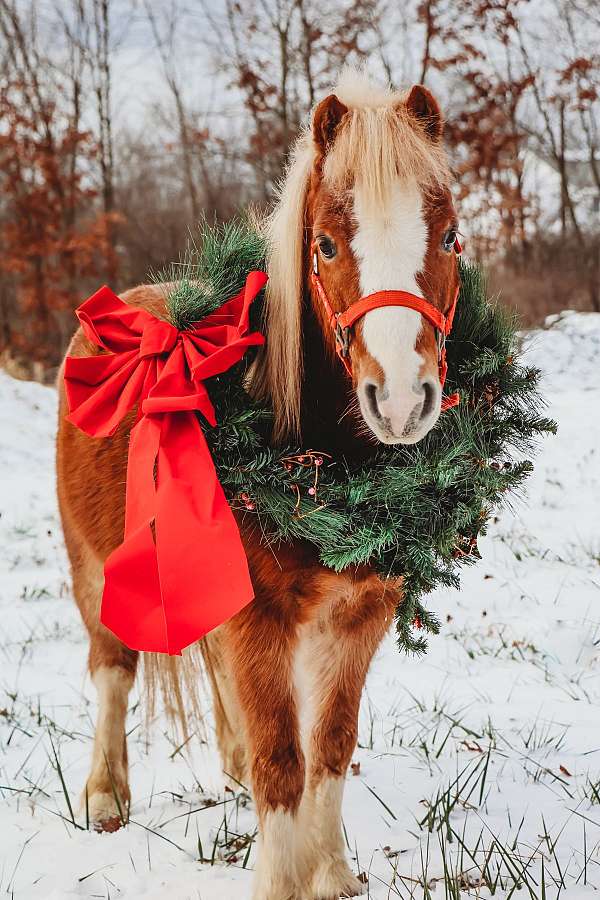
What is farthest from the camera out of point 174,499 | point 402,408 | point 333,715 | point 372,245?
point 333,715

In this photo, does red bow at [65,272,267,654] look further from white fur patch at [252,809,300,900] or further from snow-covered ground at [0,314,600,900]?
snow-covered ground at [0,314,600,900]

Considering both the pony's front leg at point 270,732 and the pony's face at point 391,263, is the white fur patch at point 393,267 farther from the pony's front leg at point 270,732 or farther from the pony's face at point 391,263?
the pony's front leg at point 270,732

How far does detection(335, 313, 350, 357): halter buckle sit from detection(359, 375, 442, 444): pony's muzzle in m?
0.16

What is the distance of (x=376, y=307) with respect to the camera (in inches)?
62.6

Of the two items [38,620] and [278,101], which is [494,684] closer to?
[38,620]

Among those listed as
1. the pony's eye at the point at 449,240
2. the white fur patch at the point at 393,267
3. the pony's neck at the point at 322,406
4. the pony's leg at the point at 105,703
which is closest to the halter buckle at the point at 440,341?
the white fur patch at the point at 393,267

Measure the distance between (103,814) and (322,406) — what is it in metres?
1.73

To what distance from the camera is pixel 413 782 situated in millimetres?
2697

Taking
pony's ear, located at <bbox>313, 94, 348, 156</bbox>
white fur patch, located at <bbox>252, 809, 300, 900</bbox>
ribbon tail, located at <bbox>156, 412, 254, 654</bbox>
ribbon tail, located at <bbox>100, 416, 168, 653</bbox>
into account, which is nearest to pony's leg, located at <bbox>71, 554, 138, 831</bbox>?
white fur patch, located at <bbox>252, 809, 300, 900</bbox>

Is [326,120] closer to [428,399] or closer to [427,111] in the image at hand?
[427,111]

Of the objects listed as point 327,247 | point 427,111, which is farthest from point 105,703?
point 427,111

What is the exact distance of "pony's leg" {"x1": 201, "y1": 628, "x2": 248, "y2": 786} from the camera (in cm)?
288

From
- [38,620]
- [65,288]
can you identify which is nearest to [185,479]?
[38,620]

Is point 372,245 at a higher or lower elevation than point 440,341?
higher
